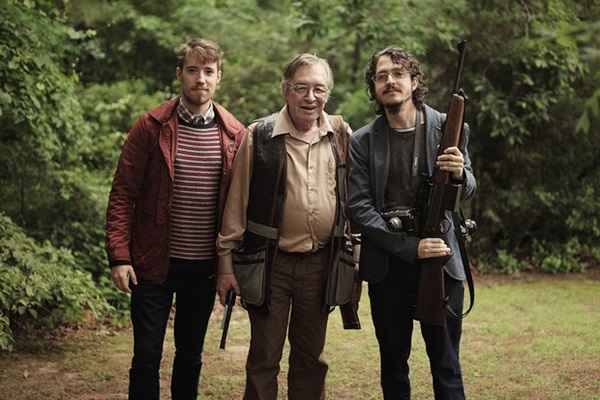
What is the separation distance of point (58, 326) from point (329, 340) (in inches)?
93.7

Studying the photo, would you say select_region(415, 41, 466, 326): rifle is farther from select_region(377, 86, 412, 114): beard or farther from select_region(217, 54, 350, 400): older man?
select_region(217, 54, 350, 400): older man

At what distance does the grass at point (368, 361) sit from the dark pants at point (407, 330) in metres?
1.45

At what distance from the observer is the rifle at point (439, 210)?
3775mm

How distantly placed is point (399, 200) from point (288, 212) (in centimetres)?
54

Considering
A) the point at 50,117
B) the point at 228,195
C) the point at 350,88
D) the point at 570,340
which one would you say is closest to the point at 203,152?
the point at 228,195

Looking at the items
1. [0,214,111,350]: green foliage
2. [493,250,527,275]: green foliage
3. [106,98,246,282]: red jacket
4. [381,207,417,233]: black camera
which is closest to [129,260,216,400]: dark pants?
[106,98,246,282]: red jacket

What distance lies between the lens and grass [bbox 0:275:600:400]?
555 cm

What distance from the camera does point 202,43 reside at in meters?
4.14

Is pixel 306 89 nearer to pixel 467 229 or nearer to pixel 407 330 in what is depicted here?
pixel 467 229

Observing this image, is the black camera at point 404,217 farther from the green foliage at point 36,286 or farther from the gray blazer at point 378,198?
the green foliage at point 36,286

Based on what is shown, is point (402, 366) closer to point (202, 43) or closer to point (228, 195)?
point (228, 195)

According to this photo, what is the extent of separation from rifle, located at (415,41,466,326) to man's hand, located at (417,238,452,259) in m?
0.03

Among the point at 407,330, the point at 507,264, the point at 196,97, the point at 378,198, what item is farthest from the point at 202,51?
the point at 507,264

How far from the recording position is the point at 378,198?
154 inches
